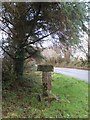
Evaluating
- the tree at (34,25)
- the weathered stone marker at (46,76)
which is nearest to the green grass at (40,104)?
the weathered stone marker at (46,76)

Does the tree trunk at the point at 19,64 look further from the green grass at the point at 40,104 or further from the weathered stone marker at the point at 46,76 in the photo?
the weathered stone marker at the point at 46,76

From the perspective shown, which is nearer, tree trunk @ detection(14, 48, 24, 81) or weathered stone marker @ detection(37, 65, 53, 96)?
weathered stone marker @ detection(37, 65, 53, 96)

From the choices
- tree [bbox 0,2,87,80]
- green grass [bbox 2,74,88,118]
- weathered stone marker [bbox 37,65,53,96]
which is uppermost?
tree [bbox 0,2,87,80]

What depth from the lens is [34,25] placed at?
5.75 m

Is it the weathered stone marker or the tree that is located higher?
the tree

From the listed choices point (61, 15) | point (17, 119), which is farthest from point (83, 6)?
point (17, 119)

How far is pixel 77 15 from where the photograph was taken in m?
5.35

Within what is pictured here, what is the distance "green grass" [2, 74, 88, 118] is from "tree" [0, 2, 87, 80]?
632mm

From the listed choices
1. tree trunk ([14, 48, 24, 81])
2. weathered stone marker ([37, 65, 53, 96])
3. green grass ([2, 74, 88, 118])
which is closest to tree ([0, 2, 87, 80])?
tree trunk ([14, 48, 24, 81])

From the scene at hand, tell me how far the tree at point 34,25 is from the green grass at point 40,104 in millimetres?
632

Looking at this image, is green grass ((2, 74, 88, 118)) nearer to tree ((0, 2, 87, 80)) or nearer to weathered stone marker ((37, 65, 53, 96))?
weathered stone marker ((37, 65, 53, 96))

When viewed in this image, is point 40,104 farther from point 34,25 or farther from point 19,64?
point 34,25

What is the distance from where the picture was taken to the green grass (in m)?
4.64

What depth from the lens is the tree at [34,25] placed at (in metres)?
5.26
